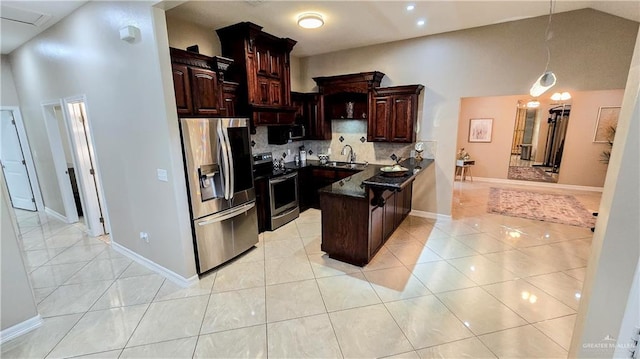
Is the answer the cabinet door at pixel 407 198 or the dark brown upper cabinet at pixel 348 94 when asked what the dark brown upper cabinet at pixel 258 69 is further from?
the cabinet door at pixel 407 198

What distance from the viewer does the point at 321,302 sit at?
254 cm

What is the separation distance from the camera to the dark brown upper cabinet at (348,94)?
4582 mm

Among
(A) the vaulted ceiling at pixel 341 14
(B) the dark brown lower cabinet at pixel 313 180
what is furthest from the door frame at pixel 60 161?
(B) the dark brown lower cabinet at pixel 313 180

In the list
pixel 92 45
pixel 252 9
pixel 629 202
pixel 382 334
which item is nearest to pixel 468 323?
pixel 382 334

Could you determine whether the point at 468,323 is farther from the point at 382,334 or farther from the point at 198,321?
the point at 198,321

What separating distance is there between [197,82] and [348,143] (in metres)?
3.04

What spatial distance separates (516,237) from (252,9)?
479 cm

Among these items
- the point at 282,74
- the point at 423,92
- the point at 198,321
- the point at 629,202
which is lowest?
the point at 198,321

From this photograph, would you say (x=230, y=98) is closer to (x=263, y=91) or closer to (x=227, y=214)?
(x=263, y=91)

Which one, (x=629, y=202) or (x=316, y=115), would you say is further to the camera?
(x=316, y=115)

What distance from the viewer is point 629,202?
117 centimetres

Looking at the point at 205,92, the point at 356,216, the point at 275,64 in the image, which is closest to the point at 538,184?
the point at 356,216

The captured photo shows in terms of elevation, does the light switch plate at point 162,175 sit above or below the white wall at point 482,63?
below

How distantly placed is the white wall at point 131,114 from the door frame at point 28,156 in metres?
1.99
